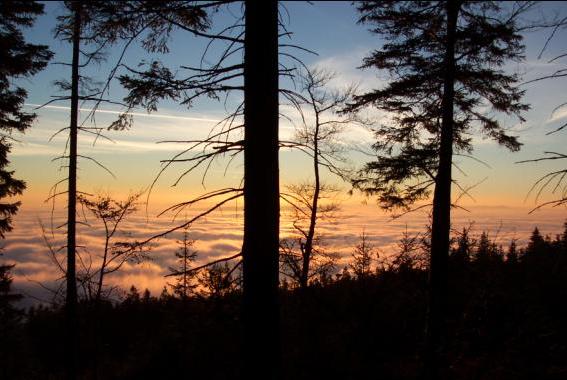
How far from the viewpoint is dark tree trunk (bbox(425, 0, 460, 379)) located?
9.45m

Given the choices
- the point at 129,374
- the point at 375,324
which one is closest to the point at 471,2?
the point at 375,324

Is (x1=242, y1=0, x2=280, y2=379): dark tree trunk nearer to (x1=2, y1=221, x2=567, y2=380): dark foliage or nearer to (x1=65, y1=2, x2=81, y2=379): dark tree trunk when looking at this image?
(x1=2, y1=221, x2=567, y2=380): dark foliage

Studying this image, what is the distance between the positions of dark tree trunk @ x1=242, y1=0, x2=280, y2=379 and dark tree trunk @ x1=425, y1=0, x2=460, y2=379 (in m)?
6.74

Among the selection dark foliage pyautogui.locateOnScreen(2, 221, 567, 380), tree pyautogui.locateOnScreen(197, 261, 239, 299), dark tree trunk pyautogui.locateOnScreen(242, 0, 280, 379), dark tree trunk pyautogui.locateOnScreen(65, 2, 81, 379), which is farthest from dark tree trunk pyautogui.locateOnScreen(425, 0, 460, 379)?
dark tree trunk pyautogui.locateOnScreen(65, 2, 81, 379)

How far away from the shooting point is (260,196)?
13.2 ft

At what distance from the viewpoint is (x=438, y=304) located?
9492 mm

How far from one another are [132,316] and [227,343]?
43.1 m

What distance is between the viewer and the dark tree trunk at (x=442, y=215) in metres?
9.45

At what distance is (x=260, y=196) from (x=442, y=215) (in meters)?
7.04

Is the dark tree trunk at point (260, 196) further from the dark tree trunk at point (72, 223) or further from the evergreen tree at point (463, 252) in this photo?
the evergreen tree at point (463, 252)

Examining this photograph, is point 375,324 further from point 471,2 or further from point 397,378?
point 471,2

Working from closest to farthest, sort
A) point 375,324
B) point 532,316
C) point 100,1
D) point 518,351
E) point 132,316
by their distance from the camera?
point 100,1
point 518,351
point 532,316
point 375,324
point 132,316

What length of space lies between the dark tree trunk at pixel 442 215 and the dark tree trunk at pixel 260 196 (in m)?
6.74

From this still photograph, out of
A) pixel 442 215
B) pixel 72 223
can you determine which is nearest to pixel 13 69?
pixel 72 223
